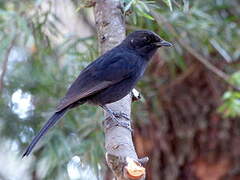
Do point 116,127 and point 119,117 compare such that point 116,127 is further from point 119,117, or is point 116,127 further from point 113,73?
point 113,73

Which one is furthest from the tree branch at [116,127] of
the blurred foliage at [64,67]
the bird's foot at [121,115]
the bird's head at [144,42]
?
the blurred foliage at [64,67]

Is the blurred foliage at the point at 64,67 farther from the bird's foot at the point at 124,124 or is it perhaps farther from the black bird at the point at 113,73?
the bird's foot at the point at 124,124

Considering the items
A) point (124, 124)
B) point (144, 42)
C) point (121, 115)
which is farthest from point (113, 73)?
point (124, 124)

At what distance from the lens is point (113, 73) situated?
4.59m

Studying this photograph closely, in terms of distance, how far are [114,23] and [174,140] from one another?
8.02 feet

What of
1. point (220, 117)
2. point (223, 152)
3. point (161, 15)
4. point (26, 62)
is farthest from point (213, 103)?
point (26, 62)

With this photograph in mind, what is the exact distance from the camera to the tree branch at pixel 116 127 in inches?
116

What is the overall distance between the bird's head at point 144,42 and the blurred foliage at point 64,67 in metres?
0.21

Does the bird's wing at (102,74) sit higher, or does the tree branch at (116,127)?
the tree branch at (116,127)

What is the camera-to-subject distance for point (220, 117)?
631 cm

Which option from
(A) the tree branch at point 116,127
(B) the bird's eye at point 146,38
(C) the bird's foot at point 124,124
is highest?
(A) the tree branch at point 116,127

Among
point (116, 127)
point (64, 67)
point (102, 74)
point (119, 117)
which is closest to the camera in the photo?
point (116, 127)

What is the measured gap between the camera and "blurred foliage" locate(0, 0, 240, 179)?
A: 485 cm

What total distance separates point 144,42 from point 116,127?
1.16m
